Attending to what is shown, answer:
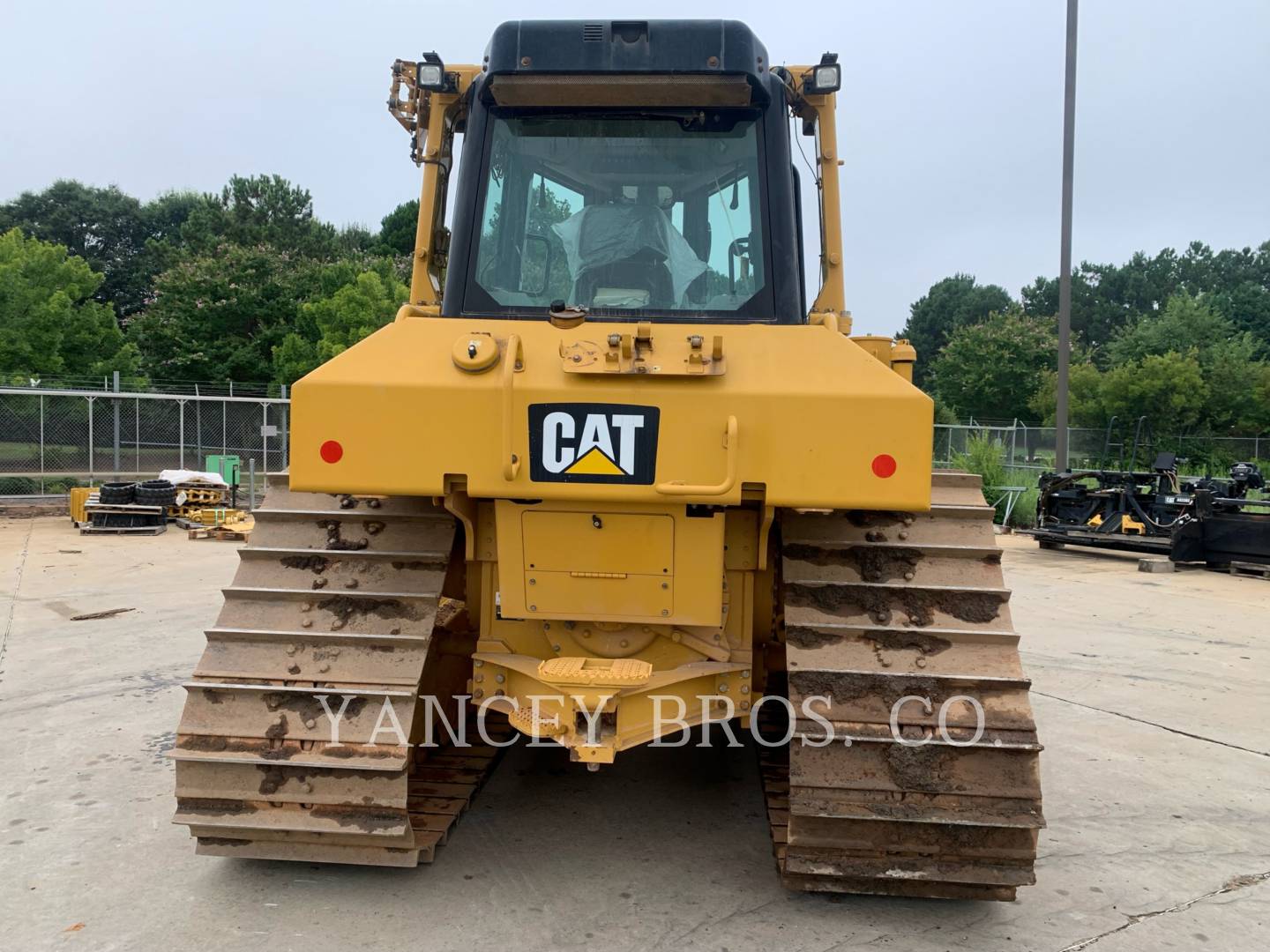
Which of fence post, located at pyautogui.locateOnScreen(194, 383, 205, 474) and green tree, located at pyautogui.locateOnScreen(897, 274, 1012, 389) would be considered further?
green tree, located at pyautogui.locateOnScreen(897, 274, 1012, 389)

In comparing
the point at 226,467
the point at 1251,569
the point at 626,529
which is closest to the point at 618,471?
the point at 626,529

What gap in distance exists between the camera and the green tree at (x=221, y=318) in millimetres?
33750

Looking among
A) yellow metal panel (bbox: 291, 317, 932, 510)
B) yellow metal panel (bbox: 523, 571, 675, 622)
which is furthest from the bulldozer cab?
yellow metal panel (bbox: 523, 571, 675, 622)

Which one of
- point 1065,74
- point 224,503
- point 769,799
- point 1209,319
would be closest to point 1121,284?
point 1209,319

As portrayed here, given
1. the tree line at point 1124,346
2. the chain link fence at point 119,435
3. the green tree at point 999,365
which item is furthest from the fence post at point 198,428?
the green tree at point 999,365

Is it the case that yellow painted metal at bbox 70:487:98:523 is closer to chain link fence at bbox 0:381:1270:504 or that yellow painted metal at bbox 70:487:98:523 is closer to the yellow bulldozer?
chain link fence at bbox 0:381:1270:504

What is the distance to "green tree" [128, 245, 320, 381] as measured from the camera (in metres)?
33.8

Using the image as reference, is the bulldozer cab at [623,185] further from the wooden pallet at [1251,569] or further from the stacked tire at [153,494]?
the stacked tire at [153,494]

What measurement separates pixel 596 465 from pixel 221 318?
34.6m

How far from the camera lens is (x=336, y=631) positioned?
338 centimetres

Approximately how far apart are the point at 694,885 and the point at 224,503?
1477 centimetres

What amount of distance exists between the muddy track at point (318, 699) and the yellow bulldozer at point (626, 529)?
0.04 ft

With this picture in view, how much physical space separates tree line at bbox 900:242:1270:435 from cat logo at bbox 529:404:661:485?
29733 mm

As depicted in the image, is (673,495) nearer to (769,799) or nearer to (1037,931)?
(769,799)
